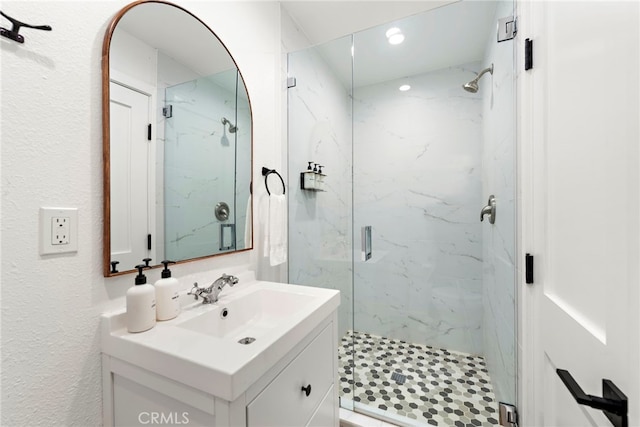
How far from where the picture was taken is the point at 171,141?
1076 mm

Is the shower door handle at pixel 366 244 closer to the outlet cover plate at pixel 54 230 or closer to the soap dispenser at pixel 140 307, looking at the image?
the soap dispenser at pixel 140 307

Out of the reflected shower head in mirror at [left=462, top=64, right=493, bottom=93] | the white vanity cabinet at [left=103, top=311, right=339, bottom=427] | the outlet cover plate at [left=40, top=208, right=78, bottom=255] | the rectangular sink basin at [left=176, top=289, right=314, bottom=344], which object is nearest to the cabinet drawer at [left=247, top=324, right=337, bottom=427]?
the white vanity cabinet at [left=103, top=311, right=339, bottom=427]

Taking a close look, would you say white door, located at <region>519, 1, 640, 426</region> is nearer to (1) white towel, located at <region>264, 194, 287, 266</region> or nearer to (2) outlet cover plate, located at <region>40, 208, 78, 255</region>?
(1) white towel, located at <region>264, 194, 287, 266</region>

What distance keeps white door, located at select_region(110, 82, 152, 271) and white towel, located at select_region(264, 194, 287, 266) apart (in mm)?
609

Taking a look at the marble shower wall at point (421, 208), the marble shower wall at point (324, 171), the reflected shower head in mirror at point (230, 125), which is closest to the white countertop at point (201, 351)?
the reflected shower head in mirror at point (230, 125)

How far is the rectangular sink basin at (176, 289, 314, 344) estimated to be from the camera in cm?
100

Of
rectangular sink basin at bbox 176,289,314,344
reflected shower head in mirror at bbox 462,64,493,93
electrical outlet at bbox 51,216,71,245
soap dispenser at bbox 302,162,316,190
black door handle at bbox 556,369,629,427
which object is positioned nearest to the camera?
black door handle at bbox 556,369,629,427

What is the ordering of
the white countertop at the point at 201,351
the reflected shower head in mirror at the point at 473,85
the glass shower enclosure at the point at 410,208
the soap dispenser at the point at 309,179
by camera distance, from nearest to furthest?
the white countertop at the point at 201,351, the glass shower enclosure at the point at 410,208, the reflected shower head in mirror at the point at 473,85, the soap dispenser at the point at 309,179

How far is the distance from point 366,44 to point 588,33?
1.55 m

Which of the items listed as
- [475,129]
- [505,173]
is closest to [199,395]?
[505,173]

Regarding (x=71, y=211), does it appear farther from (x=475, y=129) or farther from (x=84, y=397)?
(x=475, y=129)

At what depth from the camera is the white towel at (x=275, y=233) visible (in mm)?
1478

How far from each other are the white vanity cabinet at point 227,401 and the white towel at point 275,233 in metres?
0.55

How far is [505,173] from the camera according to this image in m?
1.42
